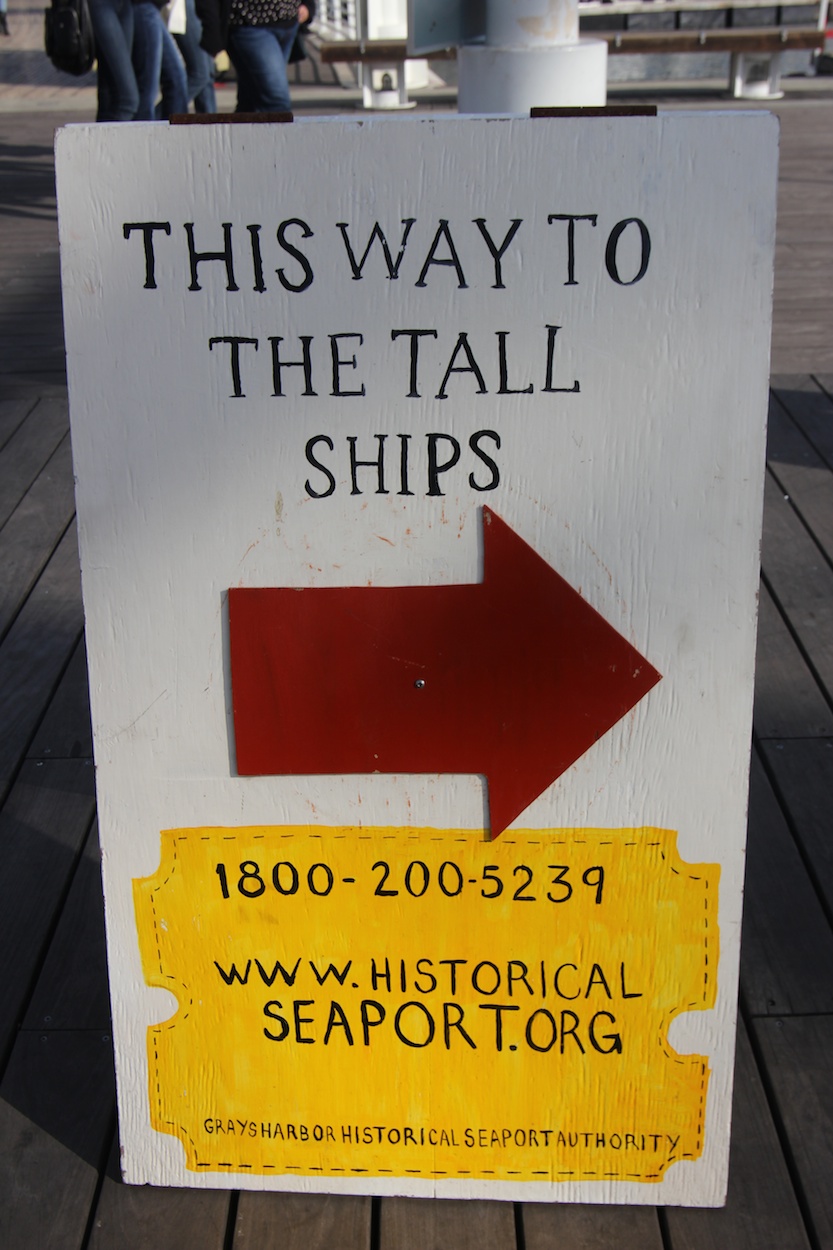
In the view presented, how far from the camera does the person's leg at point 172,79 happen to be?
521 centimetres

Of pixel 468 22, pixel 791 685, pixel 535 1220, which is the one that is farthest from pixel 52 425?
pixel 535 1220

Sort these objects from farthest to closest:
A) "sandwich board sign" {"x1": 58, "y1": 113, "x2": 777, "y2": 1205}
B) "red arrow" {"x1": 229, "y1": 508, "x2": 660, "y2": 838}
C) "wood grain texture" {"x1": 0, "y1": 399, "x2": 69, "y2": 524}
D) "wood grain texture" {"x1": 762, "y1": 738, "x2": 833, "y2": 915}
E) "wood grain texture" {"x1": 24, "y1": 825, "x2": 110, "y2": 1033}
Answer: "wood grain texture" {"x1": 0, "y1": 399, "x2": 69, "y2": 524}, "wood grain texture" {"x1": 762, "y1": 738, "x2": 833, "y2": 915}, "wood grain texture" {"x1": 24, "y1": 825, "x2": 110, "y2": 1033}, "red arrow" {"x1": 229, "y1": 508, "x2": 660, "y2": 838}, "sandwich board sign" {"x1": 58, "y1": 113, "x2": 777, "y2": 1205}

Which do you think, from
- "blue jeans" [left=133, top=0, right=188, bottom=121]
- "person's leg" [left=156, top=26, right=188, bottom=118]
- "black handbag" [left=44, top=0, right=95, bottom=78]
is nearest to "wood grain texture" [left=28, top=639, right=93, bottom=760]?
"blue jeans" [left=133, top=0, right=188, bottom=121]

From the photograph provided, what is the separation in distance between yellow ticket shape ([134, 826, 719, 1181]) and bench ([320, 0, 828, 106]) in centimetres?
706

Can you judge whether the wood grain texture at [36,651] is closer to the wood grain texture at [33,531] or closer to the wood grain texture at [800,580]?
the wood grain texture at [33,531]

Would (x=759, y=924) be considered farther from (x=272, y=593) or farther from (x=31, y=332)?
(x=31, y=332)

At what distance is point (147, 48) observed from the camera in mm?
4918

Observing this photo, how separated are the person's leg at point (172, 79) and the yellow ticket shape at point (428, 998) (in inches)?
179

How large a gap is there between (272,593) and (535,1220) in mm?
725

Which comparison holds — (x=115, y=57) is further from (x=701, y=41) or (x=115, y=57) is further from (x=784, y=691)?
(x=701, y=41)

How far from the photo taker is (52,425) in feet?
12.0

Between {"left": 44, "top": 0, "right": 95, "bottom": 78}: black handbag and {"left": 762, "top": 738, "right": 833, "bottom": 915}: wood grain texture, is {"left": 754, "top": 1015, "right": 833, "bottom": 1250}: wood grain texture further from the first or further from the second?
{"left": 44, "top": 0, "right": 95, "bottom": 78}: black handbag

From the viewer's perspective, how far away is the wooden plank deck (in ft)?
4.56

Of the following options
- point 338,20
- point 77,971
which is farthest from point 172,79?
point 338,20
